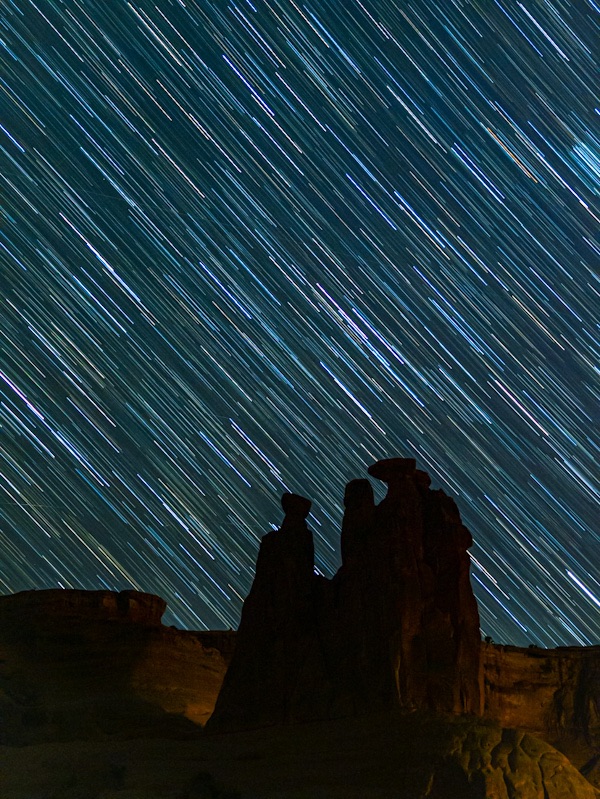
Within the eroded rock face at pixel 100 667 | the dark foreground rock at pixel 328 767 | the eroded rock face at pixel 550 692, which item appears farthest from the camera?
the eroded rock face at pixel 550 692

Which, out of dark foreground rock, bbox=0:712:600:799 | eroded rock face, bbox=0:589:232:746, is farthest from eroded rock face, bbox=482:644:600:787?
dark foreground rock, bbox=0:712:600:799

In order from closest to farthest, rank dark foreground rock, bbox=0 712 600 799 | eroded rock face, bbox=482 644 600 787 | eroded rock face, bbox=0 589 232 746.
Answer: dark foreground rock, bbox=0 712 600 799, eroded rock face, bbox=0 589 232 746, eroded rock face, bbox=482 644 600 787

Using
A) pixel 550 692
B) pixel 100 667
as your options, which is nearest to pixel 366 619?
pixel 100 667

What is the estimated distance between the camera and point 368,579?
61062 mm

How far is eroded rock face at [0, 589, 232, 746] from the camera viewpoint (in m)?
67.9

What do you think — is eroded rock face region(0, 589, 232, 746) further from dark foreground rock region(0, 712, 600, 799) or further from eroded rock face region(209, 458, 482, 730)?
dark foreground rock region(0, 712, 600, 799)

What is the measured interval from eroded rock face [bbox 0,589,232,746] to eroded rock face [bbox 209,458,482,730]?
7.27m

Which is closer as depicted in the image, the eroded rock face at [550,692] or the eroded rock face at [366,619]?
the eroded rock face at [366,619]

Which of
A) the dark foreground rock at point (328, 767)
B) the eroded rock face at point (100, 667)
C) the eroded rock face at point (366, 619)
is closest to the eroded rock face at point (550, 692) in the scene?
the eroded rock face at point (100, 667)

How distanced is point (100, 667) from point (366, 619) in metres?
23.7

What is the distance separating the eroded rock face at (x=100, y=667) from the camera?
67.9 meters

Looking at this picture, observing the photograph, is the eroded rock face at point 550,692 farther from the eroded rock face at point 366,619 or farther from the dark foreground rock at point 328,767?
the dark foreground rock at point 328,767

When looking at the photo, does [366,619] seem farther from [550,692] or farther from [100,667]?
[550,692]

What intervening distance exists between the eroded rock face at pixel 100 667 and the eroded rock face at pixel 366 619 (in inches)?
286
